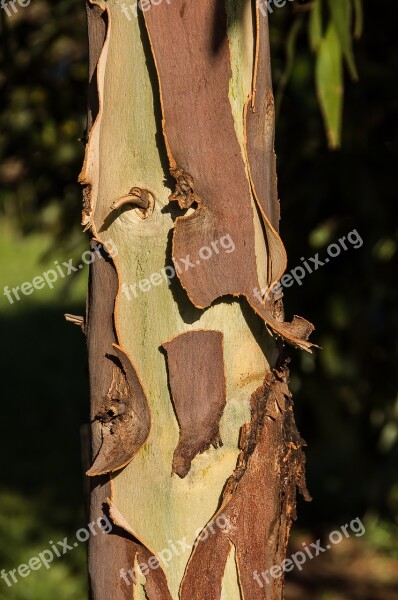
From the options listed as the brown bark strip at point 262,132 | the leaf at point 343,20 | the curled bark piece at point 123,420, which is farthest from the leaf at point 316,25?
the curled bark piece at point 123,420

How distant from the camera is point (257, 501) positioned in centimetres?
104

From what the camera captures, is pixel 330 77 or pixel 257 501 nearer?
pixel 257 501

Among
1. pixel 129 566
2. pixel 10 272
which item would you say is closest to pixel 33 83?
pixel 129 566

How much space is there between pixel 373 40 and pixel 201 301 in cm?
144

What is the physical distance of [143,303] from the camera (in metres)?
1.01

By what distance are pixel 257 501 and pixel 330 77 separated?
914 mm

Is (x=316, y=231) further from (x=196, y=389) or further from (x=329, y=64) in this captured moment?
(x=196, y=389)

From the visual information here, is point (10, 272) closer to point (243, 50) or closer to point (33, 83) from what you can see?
point (33, 83)

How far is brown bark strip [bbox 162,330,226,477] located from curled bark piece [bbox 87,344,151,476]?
0.04 meters
